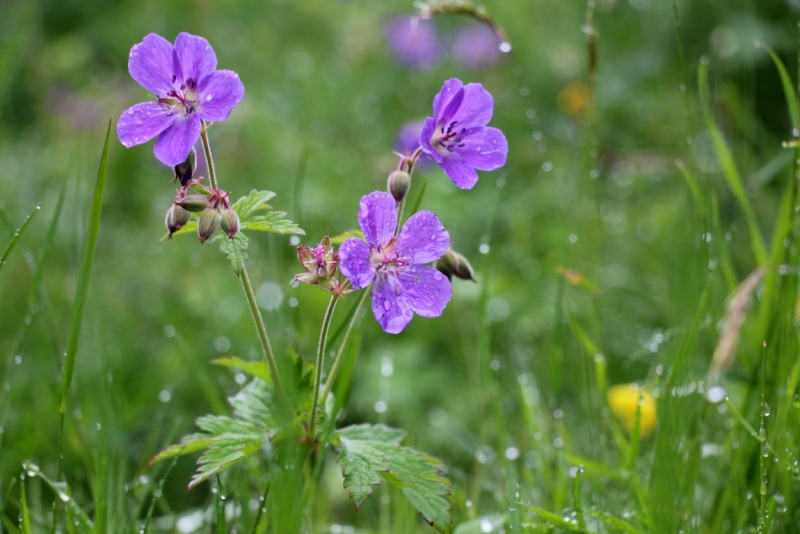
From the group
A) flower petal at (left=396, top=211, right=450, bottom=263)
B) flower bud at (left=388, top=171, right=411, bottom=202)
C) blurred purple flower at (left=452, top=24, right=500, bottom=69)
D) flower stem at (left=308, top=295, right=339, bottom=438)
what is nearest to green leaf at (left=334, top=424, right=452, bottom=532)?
flower stem at (left=308, top=295, right=339, bottom=438)

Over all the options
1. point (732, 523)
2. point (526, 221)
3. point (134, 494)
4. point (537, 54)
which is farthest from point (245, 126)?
point (732, 523)

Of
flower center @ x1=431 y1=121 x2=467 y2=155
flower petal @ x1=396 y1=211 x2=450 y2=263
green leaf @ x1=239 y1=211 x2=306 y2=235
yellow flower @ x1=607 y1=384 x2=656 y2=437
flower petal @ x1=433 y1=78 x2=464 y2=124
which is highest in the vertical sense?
flower petal @ x1=433 y1=78 x2=464 y2=124

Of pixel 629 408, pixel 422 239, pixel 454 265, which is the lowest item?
pixel 629 408

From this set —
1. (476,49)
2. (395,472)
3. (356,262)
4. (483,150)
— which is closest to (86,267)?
(356,262)

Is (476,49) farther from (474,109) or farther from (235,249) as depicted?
(235,249)

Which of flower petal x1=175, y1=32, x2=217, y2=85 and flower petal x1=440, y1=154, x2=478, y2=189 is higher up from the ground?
flower petal x1=175, y1=32, x2=217, y2=85

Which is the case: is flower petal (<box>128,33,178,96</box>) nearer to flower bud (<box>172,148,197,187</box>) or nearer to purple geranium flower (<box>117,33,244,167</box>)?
purple geranium flower (<box>117,33,244,167</box>)

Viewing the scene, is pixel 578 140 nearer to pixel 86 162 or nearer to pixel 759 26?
pixel 759 26
